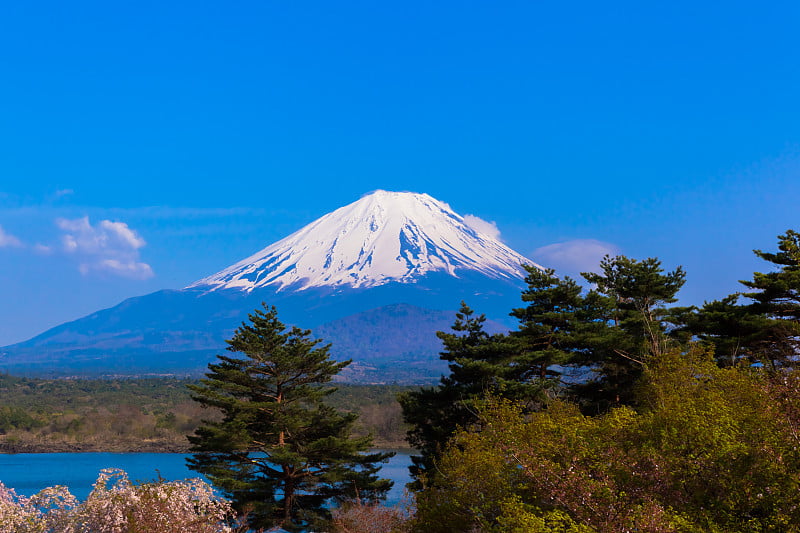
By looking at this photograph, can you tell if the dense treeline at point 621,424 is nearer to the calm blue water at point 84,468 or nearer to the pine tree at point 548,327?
the pine tree at point 548,327

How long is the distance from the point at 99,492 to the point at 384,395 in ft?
319

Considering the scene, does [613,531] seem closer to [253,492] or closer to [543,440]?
[543,440]

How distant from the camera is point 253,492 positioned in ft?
76.5

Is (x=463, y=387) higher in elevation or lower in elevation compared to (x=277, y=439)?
higher

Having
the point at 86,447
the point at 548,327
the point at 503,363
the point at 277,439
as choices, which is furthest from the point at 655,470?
the point at 86,447

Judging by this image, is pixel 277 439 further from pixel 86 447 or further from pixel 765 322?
pixel 86 447

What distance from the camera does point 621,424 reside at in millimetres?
12016

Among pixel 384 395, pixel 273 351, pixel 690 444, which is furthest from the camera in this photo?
pixel 384 395

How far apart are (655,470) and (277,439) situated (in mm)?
16680

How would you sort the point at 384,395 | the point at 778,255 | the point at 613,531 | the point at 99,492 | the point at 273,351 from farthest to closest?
1. the point at 384,395
2. the point at 273,351
3. the point at 778,255
4. the point at 99,492
5. the point at 613,531

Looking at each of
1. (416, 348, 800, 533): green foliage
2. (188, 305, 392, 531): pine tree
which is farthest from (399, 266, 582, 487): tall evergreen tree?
(416, 348, 800, 533): green foliage

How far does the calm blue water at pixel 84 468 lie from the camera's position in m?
52.3

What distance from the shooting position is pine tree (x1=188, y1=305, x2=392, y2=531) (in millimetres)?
23109

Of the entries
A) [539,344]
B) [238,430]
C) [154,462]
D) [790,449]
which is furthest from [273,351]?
[154,462]
